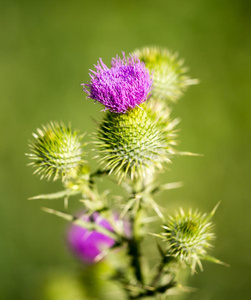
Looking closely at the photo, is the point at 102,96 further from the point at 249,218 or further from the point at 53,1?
the point at 53,1

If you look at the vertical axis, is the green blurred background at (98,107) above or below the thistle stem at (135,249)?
above

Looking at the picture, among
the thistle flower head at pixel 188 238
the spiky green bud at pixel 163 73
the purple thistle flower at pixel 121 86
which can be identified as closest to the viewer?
the thistle flower head at pixel 188 238

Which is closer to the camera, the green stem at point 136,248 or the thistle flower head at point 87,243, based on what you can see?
the green stem at point 136,248

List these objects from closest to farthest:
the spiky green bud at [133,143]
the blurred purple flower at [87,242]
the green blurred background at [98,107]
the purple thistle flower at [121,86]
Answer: the purple thistle flower at [121,86] → the spiky green bud at [133,143] → the blurred purple flower at [87,242] → the green blurred background at [98,107]

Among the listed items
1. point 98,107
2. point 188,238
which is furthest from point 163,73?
point 98,107

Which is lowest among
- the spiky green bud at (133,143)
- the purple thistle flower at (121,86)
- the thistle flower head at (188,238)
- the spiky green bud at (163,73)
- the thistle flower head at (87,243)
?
the thistle flower head at (87,243)

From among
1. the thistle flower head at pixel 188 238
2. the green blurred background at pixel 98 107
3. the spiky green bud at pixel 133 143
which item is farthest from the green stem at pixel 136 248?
the green blurred background at pixel 98 107

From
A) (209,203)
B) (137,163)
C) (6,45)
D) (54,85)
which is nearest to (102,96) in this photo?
(137,163)

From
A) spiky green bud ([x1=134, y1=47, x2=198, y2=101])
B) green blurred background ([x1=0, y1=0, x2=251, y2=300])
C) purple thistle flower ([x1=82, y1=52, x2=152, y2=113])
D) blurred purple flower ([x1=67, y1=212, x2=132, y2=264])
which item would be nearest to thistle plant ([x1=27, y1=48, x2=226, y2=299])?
purple thistle flower ([x1=82, y1=52, x2=152, y2=113])

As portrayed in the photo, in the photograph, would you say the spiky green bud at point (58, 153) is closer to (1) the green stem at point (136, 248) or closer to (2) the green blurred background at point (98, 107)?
(1) the green stem at point (136, 248)
